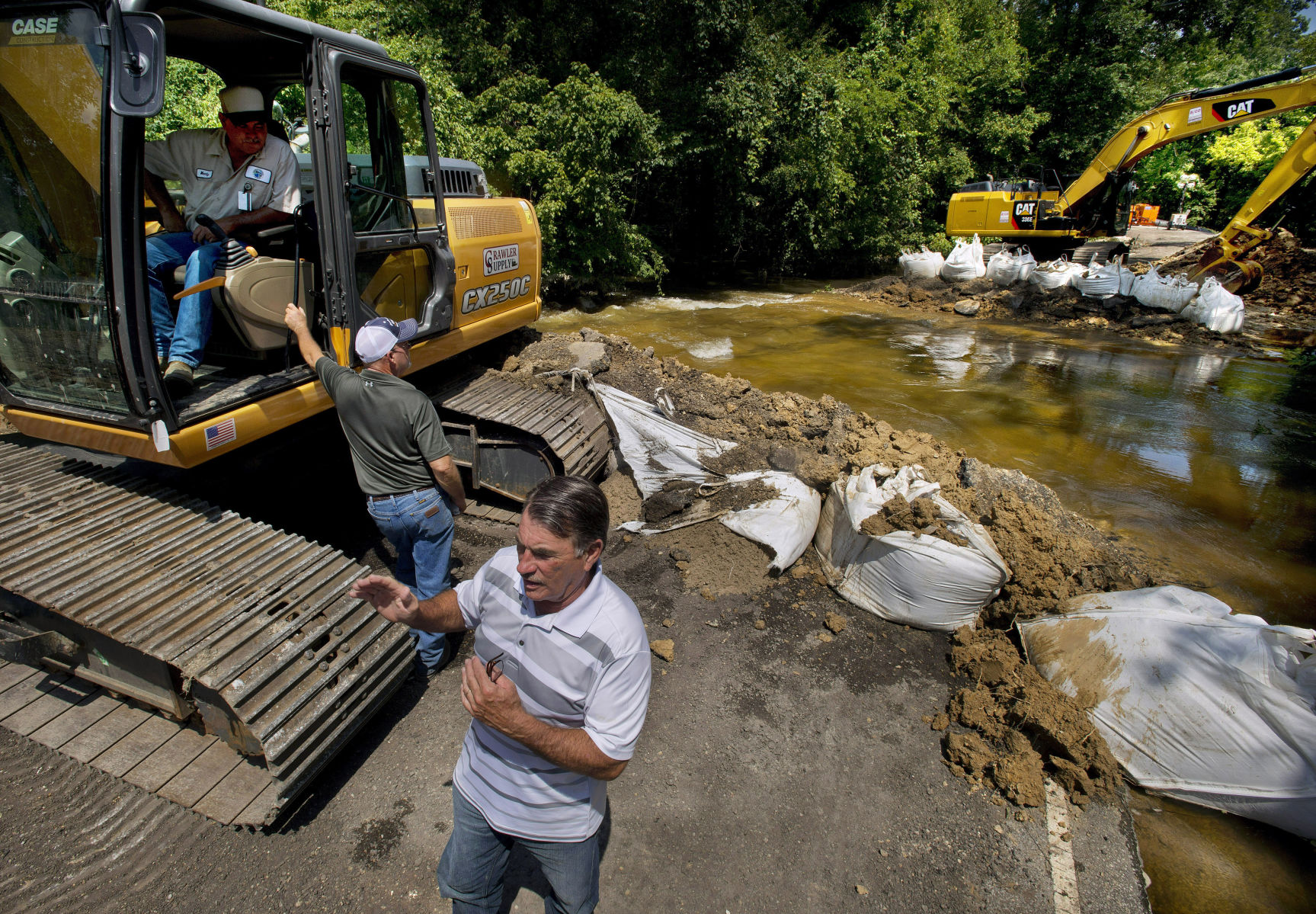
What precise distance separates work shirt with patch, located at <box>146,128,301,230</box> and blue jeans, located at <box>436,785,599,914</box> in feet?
10.6

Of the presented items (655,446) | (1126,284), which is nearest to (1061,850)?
(655,446)

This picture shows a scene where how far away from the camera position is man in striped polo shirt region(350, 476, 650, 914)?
1649 mm

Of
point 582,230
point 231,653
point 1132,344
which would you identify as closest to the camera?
point 231,653

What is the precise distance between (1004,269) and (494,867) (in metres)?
14.5

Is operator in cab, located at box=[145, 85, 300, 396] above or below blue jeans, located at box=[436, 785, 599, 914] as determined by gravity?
above

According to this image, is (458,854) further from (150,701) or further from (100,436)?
(100,436)

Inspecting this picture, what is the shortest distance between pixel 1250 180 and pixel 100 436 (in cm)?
2748

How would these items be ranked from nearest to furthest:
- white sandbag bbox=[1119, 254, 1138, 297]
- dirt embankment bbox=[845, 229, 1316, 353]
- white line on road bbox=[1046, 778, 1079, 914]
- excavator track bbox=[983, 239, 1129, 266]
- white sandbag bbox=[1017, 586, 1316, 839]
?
white line on road bbox=[1046, 778, 1079, 914] → white sandbag bbox=[1017, 586, 1316, 839] → dirt embankment bbox=[845, 229, 1316, 353] → white sandbag bbox=[1119, 254, 1138, 297] → excavator track bbox=[983, 239, 1129, 266]

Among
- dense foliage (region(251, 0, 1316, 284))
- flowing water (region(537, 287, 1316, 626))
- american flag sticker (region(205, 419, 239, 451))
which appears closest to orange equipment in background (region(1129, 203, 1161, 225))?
dense foliage (region(251, 0, 1316, 284))

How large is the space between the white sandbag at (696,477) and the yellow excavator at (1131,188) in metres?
11.5

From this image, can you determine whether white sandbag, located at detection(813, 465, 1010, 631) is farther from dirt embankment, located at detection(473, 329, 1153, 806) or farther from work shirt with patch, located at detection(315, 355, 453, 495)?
work shirt with patch, located at detection(315, 355, 453, 495)

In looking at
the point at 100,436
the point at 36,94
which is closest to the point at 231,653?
the point at 100,436

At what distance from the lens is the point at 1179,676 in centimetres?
294

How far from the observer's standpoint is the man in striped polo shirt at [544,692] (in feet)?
5.41
